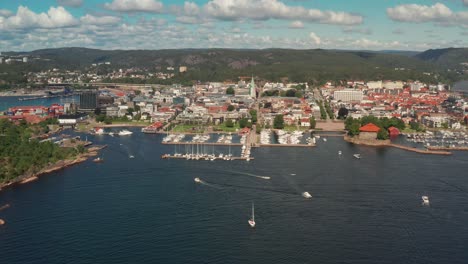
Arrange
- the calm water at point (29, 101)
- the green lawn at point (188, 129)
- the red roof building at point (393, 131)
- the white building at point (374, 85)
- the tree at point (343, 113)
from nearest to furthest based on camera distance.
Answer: the red roof building at point (393, 131) → the green lawn at point (188, 129) → the tree at point (343, 113) → the calm water at point (29, 101) → the white building at point (374, 85)

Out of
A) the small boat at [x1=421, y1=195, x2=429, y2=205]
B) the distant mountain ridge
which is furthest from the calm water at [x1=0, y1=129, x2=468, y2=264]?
the distant mountain ridge

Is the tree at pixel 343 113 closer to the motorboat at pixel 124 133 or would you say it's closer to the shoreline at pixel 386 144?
the shoreline at pixel 386 144

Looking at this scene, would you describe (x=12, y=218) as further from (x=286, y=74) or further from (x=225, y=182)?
(x=286, y=74)

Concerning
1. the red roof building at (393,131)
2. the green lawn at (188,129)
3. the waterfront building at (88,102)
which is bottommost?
the green lawn at (188,129)

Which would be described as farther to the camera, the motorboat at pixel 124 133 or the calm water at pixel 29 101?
the calm water at pixel 29 101

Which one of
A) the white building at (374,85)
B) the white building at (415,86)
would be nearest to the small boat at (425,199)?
the white building at (415,86)

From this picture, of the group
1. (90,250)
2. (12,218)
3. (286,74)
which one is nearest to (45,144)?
(12,218)

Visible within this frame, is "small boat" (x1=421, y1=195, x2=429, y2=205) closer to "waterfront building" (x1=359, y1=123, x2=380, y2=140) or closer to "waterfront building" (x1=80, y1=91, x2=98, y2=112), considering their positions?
"waterfront building" (x1=359, y1=123, x2=380, y2=140)
